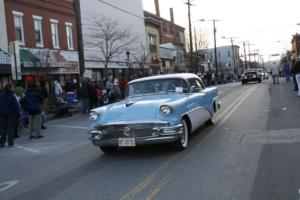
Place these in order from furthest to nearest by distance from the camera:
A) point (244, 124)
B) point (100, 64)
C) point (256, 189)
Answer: point (100, 64) → point (244, 124) → point (256, 189)

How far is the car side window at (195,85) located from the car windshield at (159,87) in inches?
9.8

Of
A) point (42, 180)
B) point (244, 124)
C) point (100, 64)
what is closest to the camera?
point (42, 180)

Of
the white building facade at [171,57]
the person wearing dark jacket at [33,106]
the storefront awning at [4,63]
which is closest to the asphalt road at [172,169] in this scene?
the person wearing dark jacket at [33,106]

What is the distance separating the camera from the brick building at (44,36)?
90.1 feet

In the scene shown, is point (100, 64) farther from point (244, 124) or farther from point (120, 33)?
point (244, 124)

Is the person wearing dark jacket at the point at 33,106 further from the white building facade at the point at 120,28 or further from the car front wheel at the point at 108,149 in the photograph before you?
the white building facade at the point at 120,28

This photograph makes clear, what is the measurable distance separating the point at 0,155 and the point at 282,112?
27.4 ft

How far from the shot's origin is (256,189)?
20.8 ft

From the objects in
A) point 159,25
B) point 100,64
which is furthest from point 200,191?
point 159,25

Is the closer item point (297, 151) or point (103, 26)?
point (297, 151)

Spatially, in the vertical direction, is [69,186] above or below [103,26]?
below

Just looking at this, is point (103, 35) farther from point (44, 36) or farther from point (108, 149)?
point (108, 149)

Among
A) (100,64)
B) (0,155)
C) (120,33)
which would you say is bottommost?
(0,155)

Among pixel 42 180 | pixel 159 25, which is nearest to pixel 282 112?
pixel 42 180
